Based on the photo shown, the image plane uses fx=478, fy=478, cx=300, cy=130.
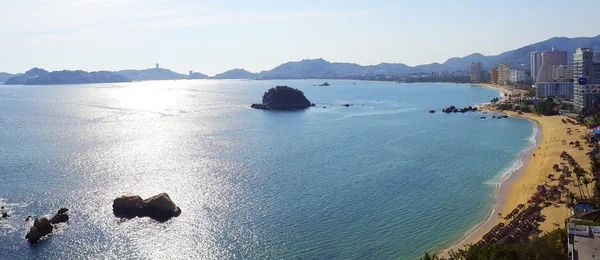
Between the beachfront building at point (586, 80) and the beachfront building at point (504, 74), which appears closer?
the beachfront building at point (586, 80)

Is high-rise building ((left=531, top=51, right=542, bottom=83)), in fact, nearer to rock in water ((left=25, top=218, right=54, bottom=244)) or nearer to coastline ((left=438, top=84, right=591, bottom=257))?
coastline ((left=438, top=84, right=591, bottom=257))

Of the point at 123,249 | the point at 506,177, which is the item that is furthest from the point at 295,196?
the point at 506,177

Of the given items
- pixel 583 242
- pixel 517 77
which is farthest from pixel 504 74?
pixel 583 242

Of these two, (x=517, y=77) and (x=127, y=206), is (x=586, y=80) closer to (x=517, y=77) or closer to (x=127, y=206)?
(x=127, y=206)

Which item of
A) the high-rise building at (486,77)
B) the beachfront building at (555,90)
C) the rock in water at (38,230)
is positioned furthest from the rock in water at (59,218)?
the high-rise building at (486,77)

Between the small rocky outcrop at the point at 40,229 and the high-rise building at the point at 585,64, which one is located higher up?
the high-rise building at the point at 585,64

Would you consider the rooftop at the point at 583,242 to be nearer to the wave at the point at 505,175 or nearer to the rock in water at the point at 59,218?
the wave at the point at 505,175

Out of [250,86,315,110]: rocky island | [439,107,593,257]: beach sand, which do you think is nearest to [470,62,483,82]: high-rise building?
[250,86,315,110]: rocky island
